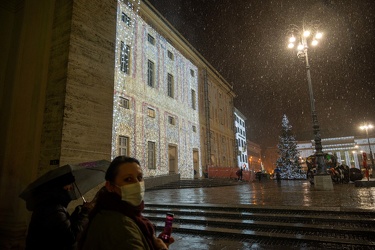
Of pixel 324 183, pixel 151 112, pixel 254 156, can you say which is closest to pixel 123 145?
pixel 151 112

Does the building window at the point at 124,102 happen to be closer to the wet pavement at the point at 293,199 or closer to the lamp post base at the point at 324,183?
the wet pavement at the point at 293,199

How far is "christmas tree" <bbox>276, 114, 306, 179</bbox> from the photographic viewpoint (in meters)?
39.4

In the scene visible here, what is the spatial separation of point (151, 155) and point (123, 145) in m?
3.31

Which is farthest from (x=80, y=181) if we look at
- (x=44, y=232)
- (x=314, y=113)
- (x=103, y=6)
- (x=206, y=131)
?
(x=206, y=131)

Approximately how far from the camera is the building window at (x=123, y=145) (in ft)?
54.8

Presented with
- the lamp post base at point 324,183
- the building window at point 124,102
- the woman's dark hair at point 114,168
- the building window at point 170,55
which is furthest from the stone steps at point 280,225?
the building window at point 170,55

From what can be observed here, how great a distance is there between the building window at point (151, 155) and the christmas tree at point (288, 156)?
1066 inches

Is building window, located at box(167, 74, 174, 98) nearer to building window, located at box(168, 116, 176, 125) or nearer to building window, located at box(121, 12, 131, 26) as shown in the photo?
building window, located at box(168, 116, 176, 125)

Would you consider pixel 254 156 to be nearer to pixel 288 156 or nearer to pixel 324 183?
pixel 288 156

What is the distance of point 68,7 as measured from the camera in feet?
19.6

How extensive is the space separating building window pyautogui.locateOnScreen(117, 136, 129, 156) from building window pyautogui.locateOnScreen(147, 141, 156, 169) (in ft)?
8.18

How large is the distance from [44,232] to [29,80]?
555 centimetres

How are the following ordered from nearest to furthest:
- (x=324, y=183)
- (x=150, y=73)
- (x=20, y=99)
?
1. (x=20, y=99)
2. (x=324, y=183)
3. (x=150, y=73)

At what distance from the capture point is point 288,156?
40.2 metres
